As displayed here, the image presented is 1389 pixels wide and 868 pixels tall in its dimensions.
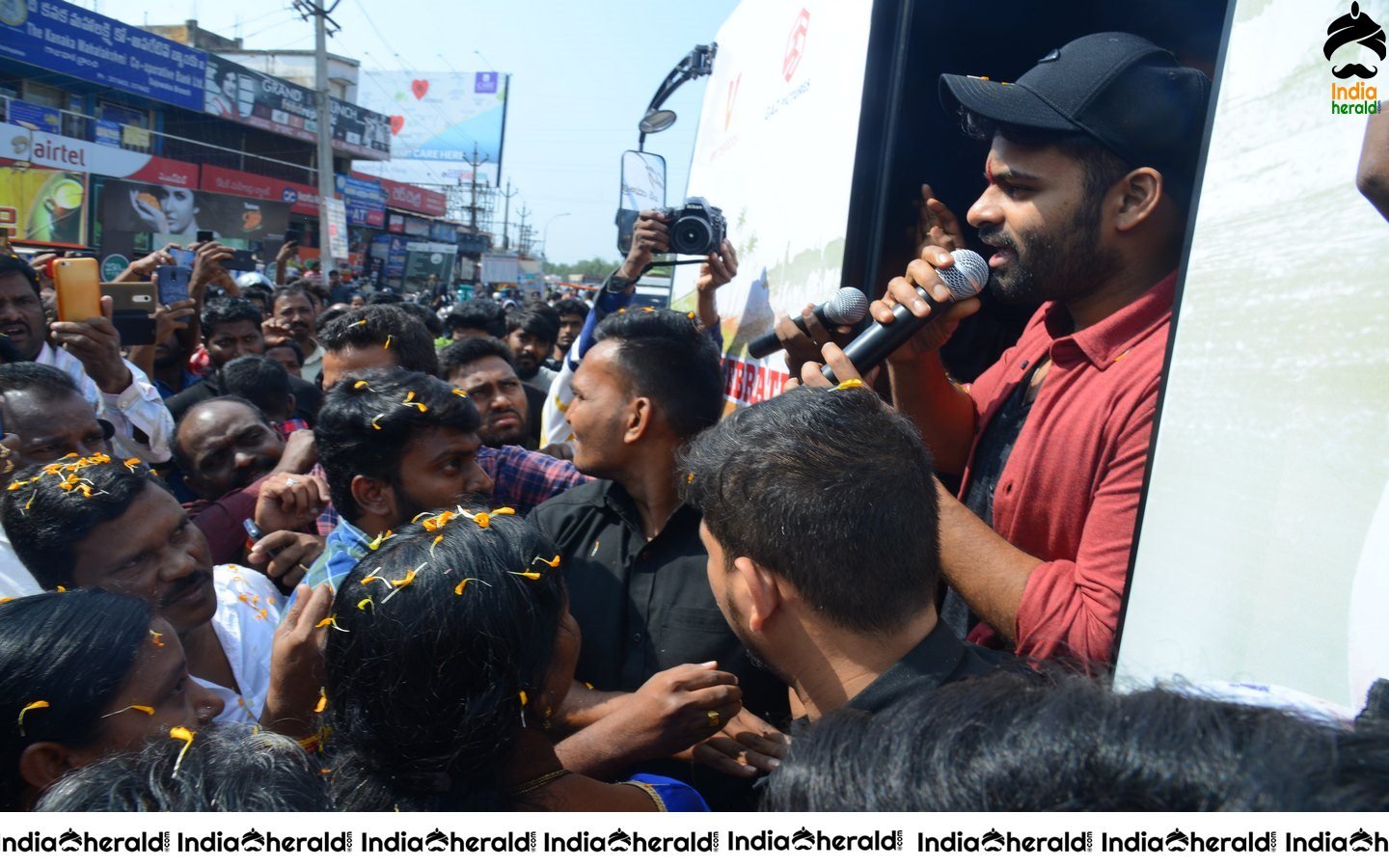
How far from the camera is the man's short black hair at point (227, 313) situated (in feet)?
17.3

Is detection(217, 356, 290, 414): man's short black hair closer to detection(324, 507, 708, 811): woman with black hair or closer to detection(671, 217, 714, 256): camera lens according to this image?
detection(671, 217, 714, 256): camera lens

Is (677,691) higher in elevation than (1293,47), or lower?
lower

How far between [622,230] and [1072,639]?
11.8ft

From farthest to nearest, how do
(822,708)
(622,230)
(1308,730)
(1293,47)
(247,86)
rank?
(247,86) < (622,230) < (822,708) < (1293,47) < (1308,730)

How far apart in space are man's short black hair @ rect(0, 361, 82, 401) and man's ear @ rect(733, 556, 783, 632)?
2.37 metres

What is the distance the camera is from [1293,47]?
43.6 inches

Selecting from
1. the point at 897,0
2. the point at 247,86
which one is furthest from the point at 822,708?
the point at 247,86

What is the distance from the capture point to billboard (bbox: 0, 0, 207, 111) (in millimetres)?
22219

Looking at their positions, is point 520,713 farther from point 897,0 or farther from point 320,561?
point 897,0

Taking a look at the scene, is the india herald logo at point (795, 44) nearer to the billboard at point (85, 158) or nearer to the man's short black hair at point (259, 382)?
the man's short black hair at point (259, 382)

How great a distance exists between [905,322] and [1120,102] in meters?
0.54

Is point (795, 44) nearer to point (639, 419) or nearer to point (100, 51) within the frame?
point (639, 419)

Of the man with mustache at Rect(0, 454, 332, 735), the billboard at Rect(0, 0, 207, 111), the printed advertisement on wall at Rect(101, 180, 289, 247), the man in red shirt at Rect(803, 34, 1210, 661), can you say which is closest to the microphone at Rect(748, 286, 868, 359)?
the man in red shirt at Rect(803, 34, 1210, 661)
